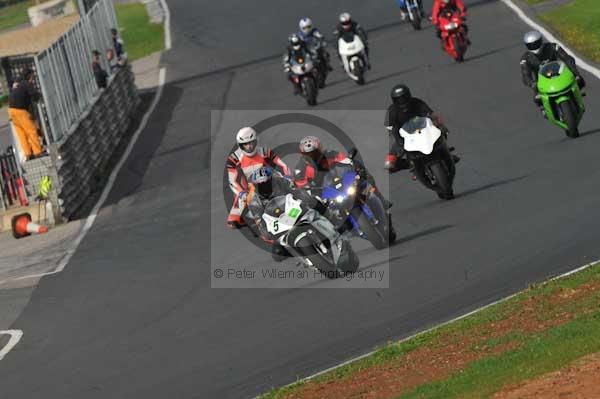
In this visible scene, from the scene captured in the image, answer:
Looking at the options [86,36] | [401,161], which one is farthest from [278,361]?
[86,36]

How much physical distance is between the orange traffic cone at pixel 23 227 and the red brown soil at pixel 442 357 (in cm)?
1329

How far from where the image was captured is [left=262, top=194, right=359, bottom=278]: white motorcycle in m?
14.3

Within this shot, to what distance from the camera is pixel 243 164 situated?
17281 millimetres

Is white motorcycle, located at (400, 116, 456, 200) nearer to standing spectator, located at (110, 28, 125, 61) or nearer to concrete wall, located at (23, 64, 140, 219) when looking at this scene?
concrete wall, located at (23, 64, 140, 219)

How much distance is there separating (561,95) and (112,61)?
1680 centimetres

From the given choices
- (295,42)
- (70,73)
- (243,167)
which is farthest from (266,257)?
(295,42)

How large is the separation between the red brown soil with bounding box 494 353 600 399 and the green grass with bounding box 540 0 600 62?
19120 millimetres

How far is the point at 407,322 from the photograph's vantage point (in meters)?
12.5

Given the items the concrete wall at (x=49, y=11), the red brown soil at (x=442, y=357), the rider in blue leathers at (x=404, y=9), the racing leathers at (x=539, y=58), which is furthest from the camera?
the concrete wall at (x=49, y=11)

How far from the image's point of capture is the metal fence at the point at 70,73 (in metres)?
24.5

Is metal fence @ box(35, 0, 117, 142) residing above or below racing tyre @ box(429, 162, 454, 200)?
below


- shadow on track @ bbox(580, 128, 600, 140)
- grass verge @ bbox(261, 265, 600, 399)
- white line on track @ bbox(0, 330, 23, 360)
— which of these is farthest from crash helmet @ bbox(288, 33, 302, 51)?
grass verge @ bbox(261, 265, 600, 399)

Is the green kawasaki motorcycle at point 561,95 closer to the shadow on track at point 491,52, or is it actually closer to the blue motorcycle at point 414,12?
the shadow on track at point 491,52

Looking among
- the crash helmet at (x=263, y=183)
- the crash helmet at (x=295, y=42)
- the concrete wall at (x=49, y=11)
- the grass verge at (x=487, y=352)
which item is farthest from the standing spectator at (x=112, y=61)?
the grass verge at (x=487, y=352)
